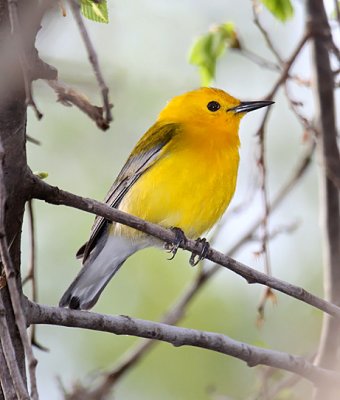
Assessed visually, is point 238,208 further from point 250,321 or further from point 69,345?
point 69,345

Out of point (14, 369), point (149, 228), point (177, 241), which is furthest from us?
point (177, 241)

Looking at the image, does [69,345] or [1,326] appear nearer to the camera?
[1,326]

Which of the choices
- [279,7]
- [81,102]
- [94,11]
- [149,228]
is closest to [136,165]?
[279,7]

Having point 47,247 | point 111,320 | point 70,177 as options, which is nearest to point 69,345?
point 47,247

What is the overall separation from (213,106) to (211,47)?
750 mm

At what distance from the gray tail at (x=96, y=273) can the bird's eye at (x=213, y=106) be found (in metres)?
1.23

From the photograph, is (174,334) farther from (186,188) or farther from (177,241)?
(186,188)

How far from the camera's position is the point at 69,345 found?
8.63m

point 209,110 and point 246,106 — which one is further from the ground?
point 246,106

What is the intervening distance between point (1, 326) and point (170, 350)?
18.5 feet

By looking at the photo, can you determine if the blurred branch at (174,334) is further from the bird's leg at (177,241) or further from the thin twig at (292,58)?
the thin twig at (292,58)

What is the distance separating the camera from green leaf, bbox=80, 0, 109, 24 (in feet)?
11.0

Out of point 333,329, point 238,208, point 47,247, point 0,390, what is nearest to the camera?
point 0,390

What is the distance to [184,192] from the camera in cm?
513
